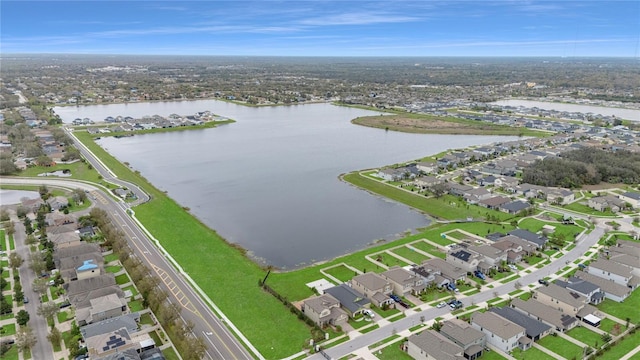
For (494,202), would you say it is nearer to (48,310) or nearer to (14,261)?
(48,310)

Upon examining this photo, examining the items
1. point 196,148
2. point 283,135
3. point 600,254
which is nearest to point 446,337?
point 600,254

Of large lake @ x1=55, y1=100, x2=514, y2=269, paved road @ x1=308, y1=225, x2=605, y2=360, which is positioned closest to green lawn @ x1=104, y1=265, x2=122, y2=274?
large lake @ x1=55, y1=100, x2=514, y2=269

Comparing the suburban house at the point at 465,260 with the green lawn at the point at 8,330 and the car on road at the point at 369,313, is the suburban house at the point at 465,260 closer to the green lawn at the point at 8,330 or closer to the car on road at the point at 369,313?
the car on road at the point at 369,313

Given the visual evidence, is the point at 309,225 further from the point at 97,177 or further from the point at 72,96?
the point at 72,96

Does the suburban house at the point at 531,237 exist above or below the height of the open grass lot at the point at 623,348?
above

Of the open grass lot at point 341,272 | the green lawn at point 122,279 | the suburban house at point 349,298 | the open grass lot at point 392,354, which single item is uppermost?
the suburban house at point 349,298

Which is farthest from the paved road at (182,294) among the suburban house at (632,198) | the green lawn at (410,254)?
the suburban house at (632,198)
